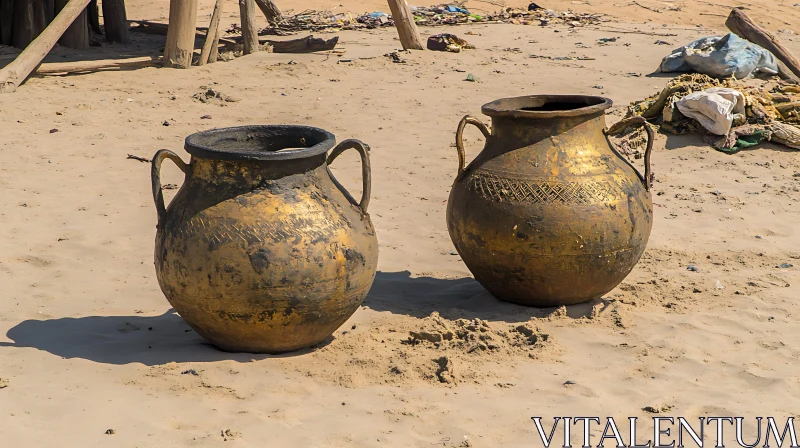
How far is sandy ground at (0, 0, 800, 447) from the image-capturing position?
3512mm

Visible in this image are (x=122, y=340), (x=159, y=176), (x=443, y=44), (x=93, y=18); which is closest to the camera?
(x=159, y=176)

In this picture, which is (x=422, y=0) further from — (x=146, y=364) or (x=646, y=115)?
(x=146, y=364)

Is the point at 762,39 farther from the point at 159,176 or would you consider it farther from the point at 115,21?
the point at 159,176

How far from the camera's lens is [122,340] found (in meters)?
4.27

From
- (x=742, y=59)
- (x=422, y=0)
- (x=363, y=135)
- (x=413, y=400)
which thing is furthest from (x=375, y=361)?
(x=422, y=0)

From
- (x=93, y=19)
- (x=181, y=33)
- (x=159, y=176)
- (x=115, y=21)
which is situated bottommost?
(x=93, y=19)

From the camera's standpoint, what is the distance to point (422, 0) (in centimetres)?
1869

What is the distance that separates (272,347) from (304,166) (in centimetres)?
83

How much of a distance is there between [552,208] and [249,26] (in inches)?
314

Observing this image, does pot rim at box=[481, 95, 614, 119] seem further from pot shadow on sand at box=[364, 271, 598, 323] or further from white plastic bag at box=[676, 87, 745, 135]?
white plastic bag at box=[676, 87, 745, 135]

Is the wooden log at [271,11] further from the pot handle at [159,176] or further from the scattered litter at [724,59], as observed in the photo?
the pot handle at [159,176]

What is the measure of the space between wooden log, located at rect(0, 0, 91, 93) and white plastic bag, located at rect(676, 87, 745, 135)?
634 cm

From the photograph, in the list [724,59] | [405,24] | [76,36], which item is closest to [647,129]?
[724,59]

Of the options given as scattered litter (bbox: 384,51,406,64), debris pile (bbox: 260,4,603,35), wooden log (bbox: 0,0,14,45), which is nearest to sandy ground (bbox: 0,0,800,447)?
scattered litter (bbox: 384,51,406,64)
